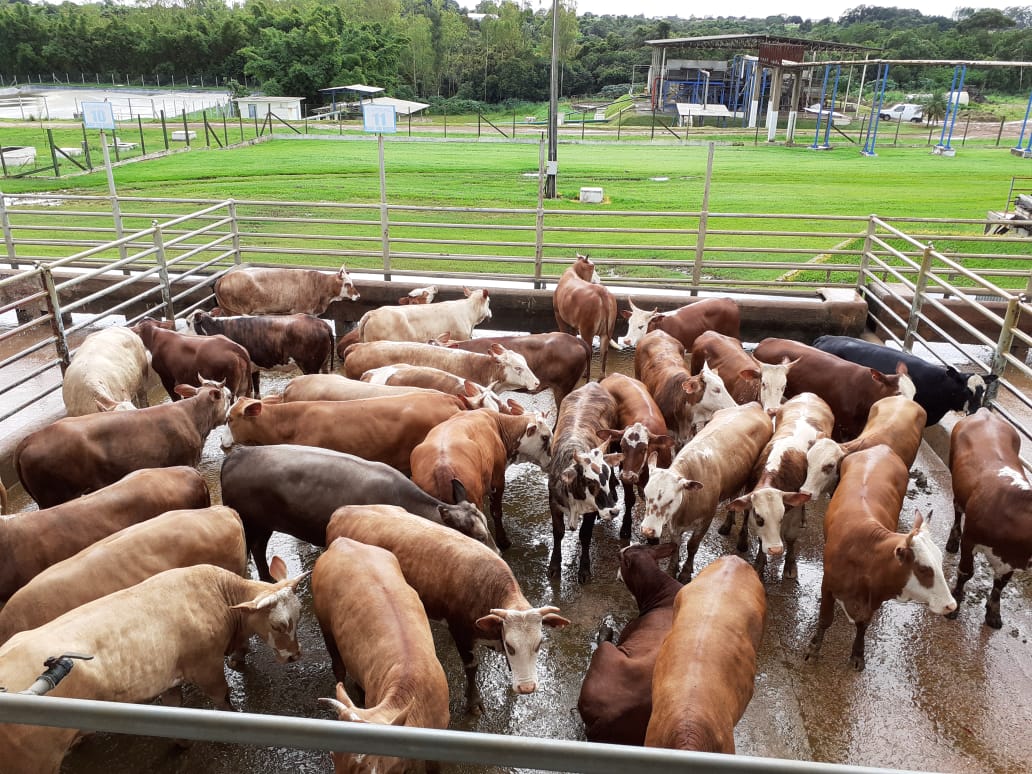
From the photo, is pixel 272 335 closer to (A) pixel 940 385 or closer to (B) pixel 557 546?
(B) pixel 557 546

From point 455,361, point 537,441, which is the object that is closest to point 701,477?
point 537,441

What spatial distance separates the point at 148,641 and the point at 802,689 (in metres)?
3.38

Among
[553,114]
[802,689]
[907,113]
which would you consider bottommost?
[802,689]

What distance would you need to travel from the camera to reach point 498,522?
544 cm

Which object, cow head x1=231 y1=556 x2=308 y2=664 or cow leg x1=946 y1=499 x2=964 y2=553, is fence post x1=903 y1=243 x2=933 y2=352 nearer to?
cow leg x1=946 y1=499 x2=964 y2=553

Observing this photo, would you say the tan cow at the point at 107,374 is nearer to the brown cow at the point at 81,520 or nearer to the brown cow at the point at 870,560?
the brown cow at the point at 81,520

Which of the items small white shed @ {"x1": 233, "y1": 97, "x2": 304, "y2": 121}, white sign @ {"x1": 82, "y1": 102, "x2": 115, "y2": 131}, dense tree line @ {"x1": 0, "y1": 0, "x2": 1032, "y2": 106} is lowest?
small white shed @ {"x1": 233, "y1": 97, "x2": 304, "y2": 121}

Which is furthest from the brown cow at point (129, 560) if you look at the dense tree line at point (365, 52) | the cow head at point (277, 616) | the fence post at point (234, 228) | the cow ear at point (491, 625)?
the dense tree line at point (365, 52)

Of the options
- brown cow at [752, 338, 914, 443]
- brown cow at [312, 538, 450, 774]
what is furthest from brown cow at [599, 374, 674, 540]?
brown cow at [312, 538, 450, 774]

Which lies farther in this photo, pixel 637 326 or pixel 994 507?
pixel 637 326

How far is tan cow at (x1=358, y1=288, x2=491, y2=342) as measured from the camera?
8055mm

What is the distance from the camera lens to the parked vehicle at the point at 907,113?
150ft

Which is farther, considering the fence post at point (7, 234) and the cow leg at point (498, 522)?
the fence post at point (7, 234)

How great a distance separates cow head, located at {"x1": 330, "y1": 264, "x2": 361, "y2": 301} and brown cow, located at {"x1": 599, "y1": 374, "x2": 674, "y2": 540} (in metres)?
4.21
